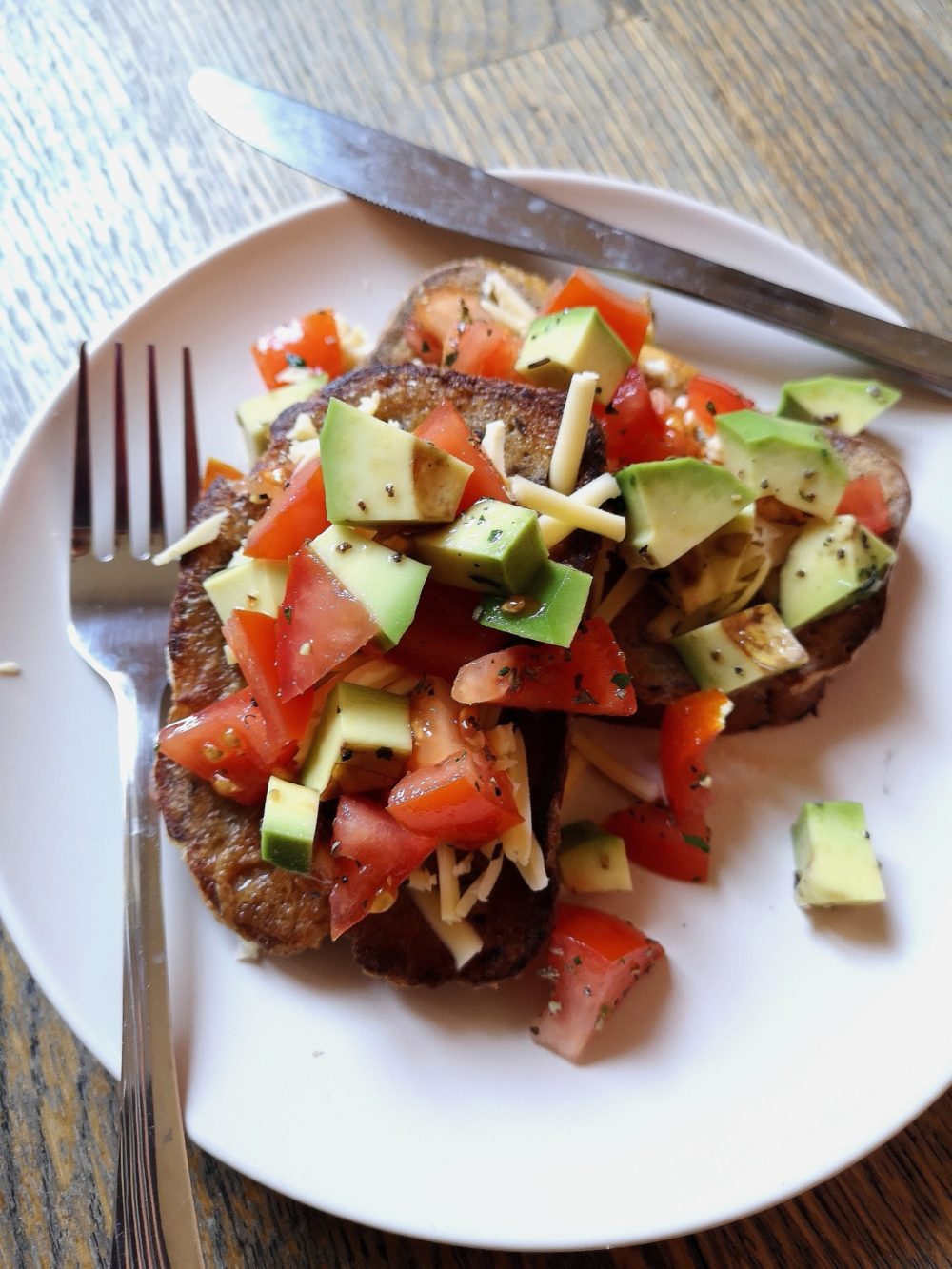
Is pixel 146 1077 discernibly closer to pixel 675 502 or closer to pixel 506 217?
pixel 675 502

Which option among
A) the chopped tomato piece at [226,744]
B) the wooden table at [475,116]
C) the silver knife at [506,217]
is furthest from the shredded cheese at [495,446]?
the wooden table at [475,116]

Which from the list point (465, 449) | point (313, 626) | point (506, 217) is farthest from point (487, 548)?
point (506, 217)

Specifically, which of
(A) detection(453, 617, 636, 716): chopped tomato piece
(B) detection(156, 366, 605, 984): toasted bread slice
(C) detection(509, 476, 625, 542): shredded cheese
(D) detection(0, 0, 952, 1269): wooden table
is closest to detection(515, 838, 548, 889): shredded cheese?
(B) detection(156, 366, 605, 984): toasted bread slice

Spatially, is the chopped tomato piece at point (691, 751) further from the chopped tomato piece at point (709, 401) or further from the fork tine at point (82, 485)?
the fork tine at point (82, 485)

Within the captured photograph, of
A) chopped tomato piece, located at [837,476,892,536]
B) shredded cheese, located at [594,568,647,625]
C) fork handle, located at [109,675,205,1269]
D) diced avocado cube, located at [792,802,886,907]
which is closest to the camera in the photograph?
fork handle, located at [109,675,205,1269]

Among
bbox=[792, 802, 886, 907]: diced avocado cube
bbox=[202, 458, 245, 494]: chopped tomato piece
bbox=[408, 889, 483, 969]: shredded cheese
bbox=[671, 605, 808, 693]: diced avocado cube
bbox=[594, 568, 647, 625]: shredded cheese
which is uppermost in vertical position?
bbox=[202, 458, 245, 494]: chopped tomato piece

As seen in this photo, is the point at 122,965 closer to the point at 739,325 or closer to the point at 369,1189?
the point at 369,1189

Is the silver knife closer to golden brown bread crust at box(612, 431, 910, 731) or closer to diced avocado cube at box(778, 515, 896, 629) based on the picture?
golden brown bread crust at box(612, 431, 910, 731)
